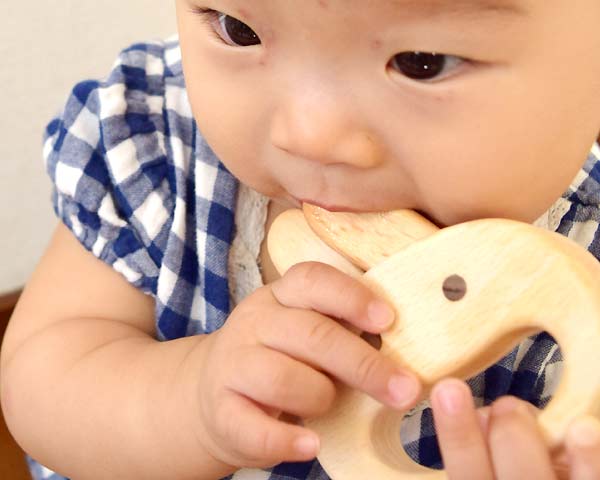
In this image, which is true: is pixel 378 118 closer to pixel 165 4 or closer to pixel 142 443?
pixel 142 443

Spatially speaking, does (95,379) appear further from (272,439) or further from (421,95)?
(421,95)

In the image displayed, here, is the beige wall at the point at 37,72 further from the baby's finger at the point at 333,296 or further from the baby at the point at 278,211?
the baby's finger at the point at 333,296

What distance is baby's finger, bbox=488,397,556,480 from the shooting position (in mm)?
310

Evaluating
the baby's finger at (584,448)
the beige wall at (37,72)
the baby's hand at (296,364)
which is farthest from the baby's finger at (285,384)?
the beige wall at (37,72)

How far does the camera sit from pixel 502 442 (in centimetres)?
32

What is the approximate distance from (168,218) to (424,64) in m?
0.27

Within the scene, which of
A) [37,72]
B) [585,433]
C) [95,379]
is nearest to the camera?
[585,433]

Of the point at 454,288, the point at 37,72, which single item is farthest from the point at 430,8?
the point at 37,72

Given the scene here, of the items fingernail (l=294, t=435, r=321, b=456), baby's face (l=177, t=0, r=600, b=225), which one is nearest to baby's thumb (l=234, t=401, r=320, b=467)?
fingernail (l=294, t=435, r=321, b=456)

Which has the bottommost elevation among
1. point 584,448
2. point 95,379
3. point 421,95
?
point 95,379

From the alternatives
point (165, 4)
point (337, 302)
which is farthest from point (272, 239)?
point (165, 4)

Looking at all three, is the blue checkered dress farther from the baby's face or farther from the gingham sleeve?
the baby's face

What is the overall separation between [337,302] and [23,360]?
0.28 m

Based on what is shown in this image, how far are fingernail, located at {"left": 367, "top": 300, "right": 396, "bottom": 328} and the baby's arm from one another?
14 centimetres
